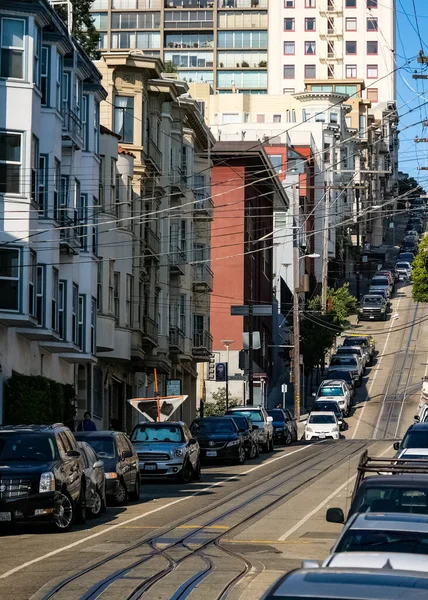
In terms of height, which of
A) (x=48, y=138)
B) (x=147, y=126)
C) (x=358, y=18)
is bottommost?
(x=48, y=138)

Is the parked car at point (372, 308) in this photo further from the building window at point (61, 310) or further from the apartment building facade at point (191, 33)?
the building window at point (61, 310)

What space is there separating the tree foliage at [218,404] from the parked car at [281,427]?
12.4m

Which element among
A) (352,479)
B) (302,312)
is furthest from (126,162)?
(302,312)

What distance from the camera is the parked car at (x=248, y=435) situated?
45081mm

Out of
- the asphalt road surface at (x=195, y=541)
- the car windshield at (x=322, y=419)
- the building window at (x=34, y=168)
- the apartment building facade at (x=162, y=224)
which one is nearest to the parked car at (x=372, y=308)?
the apartment building facade at (x=162, y=224)

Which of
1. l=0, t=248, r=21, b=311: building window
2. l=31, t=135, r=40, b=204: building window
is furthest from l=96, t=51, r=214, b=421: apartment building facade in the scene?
l=0, t=248, r=21, b=311: building window

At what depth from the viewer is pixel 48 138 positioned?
127 feet

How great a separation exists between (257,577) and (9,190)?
21190 mm

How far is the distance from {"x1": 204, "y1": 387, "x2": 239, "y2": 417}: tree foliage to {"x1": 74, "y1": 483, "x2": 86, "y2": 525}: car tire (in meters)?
45.8

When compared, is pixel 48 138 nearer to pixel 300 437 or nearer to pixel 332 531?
pixel 332 531

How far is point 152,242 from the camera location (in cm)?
5650

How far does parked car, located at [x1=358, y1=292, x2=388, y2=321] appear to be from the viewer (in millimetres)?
108938

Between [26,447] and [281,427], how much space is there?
33719 mm

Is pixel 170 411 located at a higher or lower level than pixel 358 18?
lower
